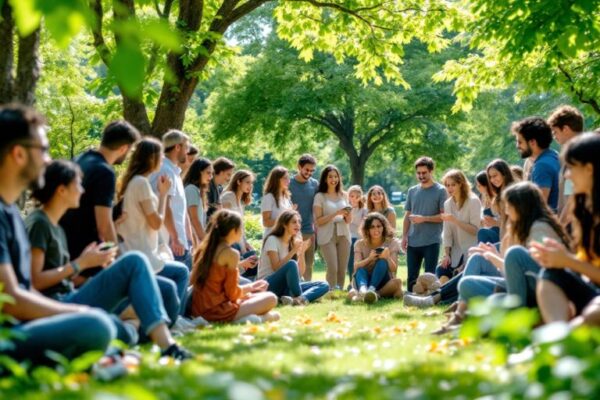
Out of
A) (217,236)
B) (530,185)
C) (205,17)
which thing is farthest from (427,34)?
(530,185)

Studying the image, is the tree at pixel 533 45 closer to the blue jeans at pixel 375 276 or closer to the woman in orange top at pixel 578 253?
the blue jeans at pixel 375 276

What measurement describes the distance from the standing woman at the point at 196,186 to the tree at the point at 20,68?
2.87 meters

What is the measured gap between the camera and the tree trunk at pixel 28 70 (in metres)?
9.24

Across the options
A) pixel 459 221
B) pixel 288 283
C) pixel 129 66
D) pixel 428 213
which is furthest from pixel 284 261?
pixel 129 66

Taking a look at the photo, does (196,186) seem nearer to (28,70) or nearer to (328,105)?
(28,70)

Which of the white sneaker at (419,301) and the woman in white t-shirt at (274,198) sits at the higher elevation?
the woman in white t-shirt at (274,198)

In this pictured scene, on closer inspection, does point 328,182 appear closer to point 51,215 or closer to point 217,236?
point 217,236

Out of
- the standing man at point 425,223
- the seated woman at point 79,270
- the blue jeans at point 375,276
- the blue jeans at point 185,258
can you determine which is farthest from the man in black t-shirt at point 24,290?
the standing man at point 425,223

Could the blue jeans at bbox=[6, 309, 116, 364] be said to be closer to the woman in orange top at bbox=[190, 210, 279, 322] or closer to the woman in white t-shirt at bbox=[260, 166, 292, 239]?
the woman in orange top at bbox=[190, 210, 279, 322]

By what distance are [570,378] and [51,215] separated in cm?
415

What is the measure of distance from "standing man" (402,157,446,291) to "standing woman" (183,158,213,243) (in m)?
3.67

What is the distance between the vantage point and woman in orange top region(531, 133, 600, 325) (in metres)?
6.22

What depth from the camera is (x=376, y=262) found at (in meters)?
13.2

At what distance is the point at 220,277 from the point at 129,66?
669cm
